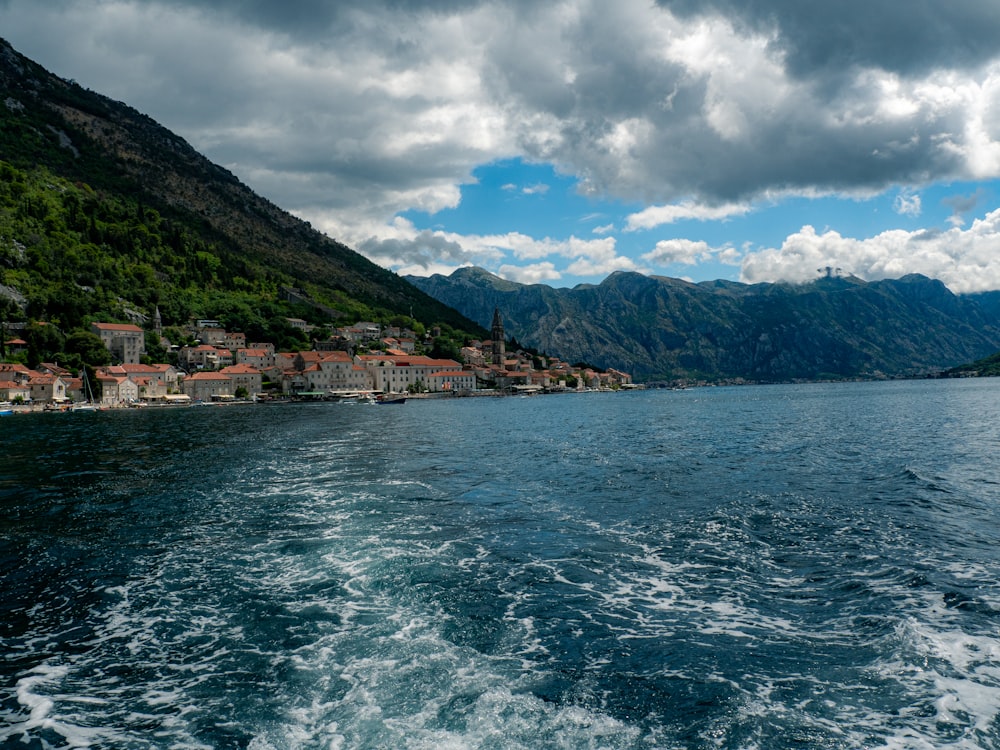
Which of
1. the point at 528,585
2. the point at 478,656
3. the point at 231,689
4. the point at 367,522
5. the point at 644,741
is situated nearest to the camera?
the point at 644,741

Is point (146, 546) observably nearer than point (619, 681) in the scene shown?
No

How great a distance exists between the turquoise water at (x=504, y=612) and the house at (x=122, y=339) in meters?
118

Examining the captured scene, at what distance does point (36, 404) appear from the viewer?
97.8m

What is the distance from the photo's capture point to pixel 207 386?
12900 centimetres

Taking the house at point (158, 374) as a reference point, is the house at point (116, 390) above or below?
below

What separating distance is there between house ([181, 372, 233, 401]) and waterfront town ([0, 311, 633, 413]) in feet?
0.66

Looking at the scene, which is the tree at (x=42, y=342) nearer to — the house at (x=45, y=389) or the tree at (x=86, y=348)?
the tree at (x=86, y=348)

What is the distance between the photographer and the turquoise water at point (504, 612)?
8.52m

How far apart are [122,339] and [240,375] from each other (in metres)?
25.9

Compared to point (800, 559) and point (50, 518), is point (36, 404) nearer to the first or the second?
point (50, 518)

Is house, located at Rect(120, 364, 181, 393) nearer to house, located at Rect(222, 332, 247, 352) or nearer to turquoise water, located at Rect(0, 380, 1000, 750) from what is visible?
house, located at Rect(222, 332, 247, 352)

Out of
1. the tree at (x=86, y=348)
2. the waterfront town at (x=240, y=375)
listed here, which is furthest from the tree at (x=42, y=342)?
the tree at (x=86, y=348)

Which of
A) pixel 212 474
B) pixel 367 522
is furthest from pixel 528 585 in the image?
pixel 212 474

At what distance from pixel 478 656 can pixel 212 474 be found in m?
26.0
